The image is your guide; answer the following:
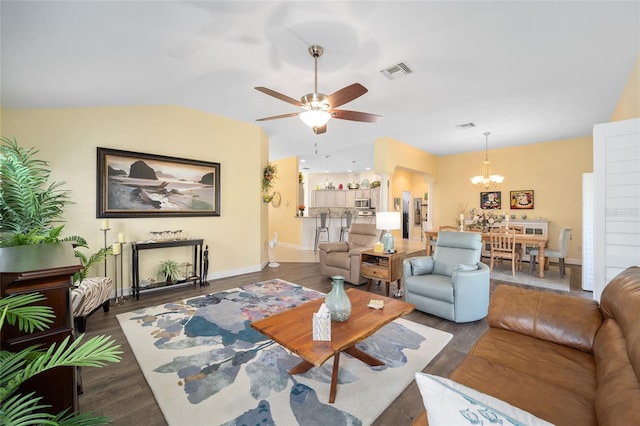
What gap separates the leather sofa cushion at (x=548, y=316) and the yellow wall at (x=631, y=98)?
3.05 meters

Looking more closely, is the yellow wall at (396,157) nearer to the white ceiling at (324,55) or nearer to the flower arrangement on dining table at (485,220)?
the white ceiling at (324,55)

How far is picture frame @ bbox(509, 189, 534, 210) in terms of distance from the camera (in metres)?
6.87

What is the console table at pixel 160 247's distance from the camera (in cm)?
376

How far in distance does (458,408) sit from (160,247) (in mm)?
4226

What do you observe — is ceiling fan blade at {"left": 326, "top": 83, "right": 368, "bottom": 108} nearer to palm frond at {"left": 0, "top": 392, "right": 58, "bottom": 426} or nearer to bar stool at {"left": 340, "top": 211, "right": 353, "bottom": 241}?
palm frond at {"left": 0, "top": 392, "right": 58, "bottom": 426}

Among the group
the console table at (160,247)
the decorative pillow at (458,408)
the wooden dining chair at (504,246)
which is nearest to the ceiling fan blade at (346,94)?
the decorative pillow at (458,408)

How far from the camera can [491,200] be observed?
7.45m

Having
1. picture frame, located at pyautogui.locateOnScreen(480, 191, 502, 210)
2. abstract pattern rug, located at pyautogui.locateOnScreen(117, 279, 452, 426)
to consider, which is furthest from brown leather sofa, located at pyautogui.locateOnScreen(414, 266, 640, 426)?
picture frame, located at pyautogui.locateOnScreen(480, 191, 502, 210)

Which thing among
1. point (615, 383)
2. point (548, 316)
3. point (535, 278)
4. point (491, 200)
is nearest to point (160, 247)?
point (548, 316)

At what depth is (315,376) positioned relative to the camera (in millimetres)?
2016

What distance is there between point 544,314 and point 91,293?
393 centimetres

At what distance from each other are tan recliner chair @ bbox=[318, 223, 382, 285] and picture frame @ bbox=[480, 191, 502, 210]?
455 centimetres

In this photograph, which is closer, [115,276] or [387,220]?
[115,276]

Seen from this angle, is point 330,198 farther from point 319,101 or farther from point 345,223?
point 319,101
